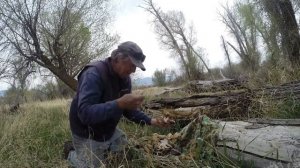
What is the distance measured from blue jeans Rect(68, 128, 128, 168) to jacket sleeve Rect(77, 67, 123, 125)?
55cm

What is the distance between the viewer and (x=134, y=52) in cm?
377

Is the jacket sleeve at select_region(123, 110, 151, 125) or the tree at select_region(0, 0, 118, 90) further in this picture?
the tree at select_region(0, 0, 118, 90)

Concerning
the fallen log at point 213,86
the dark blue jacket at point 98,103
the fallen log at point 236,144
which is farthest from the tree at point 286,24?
the dark blue jacket at point 98,103

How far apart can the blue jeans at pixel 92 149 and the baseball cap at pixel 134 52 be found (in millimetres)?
1013

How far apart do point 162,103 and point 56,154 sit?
2414mm

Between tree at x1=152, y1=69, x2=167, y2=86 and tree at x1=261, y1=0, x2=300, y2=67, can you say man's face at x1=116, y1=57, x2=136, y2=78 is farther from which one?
tree at x1=152, y1=69, x2=167, y2=86

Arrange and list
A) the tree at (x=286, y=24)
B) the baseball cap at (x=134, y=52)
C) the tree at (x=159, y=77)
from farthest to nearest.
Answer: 1. the tree at (x=159, y=77)
2. the tree at (x=286, y=24)
3. the baseball cap at (x=134, y=52)

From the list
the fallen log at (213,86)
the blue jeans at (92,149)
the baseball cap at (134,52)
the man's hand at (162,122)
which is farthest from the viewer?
the fallen log at (213,86)

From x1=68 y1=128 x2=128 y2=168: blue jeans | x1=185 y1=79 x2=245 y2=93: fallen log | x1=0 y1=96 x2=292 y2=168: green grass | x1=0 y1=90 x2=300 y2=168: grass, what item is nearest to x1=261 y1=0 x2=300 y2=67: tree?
x1=185 y1=79 x2=245 y2=93: fallen log

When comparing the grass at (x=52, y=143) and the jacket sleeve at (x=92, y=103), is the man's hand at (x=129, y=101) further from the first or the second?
the grass at (x=52, y=143)

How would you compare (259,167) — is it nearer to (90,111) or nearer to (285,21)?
(90,111)

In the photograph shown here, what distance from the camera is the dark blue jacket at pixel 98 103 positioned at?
3418 mm

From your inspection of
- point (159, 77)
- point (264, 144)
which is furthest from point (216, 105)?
point (159, 77)

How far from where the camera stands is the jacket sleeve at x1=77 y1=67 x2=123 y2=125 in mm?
3385
